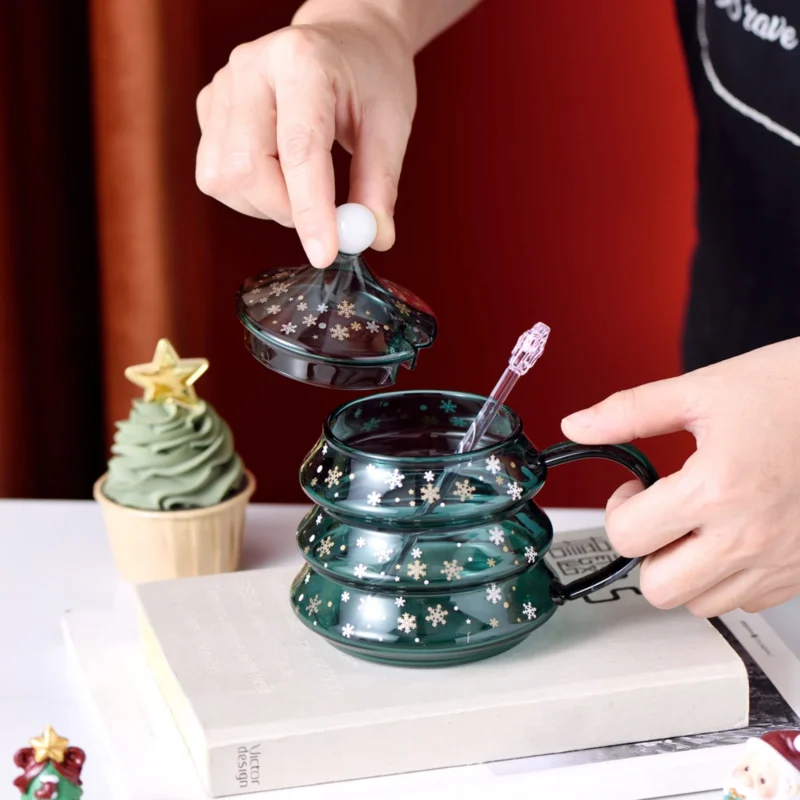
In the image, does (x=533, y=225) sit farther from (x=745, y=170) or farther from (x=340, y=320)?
(x=340, y=320)

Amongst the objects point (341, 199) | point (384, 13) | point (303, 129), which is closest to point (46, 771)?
point (303, 129)

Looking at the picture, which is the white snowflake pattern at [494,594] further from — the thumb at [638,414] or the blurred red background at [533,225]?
the blurred red background at [533,225]

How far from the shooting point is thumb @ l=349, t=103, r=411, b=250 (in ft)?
2.65

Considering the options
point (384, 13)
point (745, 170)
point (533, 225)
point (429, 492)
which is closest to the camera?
point (429, 492)

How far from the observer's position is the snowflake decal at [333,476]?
2.41 ft

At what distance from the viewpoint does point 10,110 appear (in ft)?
4.71

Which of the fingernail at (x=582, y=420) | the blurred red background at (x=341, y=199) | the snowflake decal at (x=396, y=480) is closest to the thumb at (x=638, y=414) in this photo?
the fingernail at (x=582, y=420)

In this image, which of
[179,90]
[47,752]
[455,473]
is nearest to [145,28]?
[179,90]

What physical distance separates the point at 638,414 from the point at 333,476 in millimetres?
187

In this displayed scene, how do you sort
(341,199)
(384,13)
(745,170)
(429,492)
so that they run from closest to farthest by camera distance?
(429,492) < (384,13) < (745,170) < (341,199)

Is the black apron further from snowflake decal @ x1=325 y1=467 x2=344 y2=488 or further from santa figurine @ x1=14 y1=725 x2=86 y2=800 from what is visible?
santa figurine @ x1=14 y1=725 x2=86 y2=800

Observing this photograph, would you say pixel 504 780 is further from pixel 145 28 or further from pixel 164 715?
pixel 145 28

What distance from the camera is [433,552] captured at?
717 millimetres

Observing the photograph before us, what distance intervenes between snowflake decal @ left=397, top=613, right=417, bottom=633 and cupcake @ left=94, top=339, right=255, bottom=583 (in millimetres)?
259
